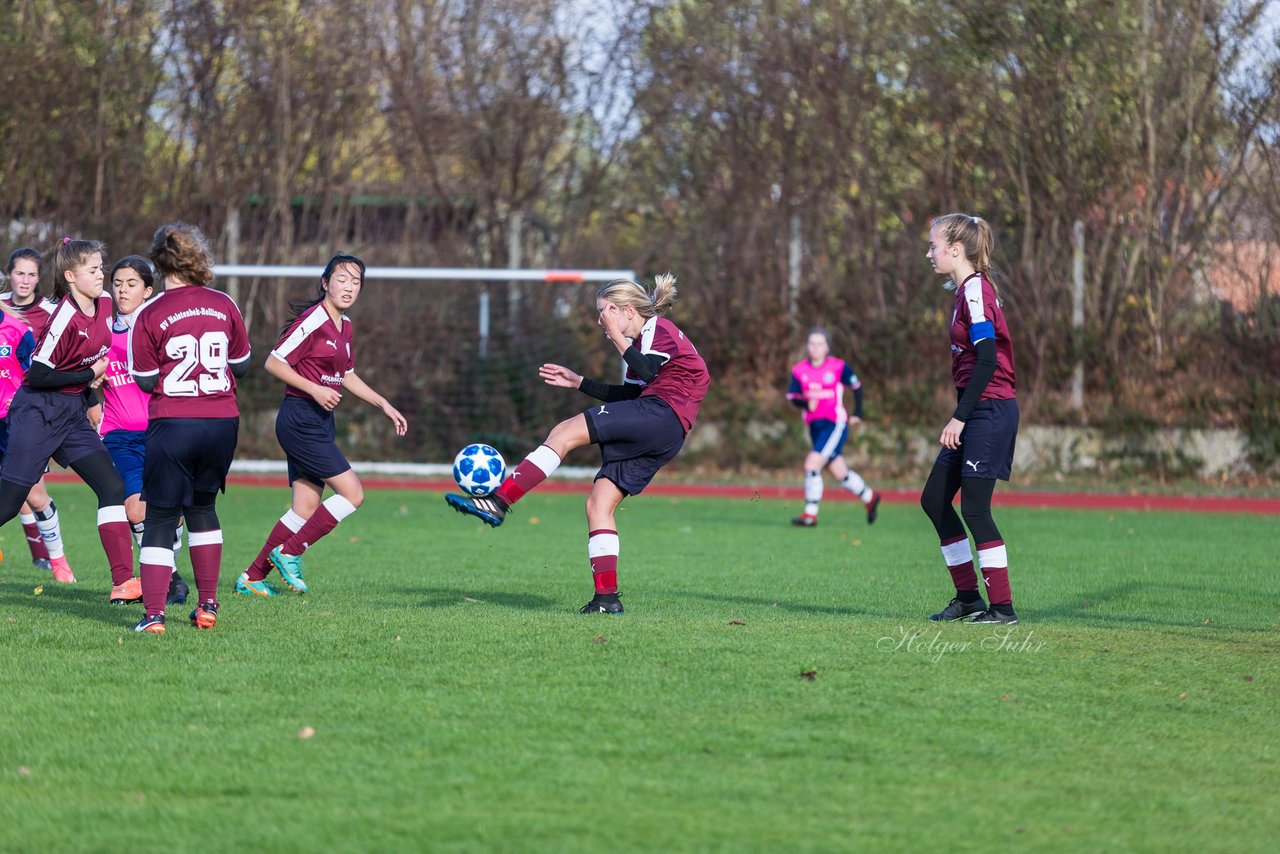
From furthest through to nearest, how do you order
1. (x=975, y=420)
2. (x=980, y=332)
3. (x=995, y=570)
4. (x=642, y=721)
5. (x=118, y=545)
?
(x=118, y=545)
(x=995, y=570)
(x=975, y=420)
(x=980, y=332)
(x=642, y=721)

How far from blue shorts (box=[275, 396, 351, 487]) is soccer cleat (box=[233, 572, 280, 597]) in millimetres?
706

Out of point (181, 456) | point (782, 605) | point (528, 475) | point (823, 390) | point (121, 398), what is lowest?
point (782, 605)

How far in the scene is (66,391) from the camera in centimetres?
746

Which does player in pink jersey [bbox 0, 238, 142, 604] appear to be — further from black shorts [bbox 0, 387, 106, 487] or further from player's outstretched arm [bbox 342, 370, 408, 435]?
player's outstretched arm [bbox 342, 370, 408, 435]

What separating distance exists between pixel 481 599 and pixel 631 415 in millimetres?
1705

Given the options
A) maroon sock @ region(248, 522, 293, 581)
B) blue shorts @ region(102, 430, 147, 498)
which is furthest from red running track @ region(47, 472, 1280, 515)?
blue shorts @ region(102, 430, 147, 498)

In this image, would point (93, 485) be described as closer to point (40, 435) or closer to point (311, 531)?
point (40, 435)

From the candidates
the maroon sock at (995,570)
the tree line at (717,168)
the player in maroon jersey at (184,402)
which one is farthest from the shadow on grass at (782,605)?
the tree line at (717,168)

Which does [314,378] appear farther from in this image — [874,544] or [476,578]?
[874,544]

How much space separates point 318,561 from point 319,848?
6.63 metres

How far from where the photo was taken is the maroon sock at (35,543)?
959 centimetres

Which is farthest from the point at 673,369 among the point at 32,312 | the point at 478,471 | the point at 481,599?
the point at 32,312

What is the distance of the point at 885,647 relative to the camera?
620 cm

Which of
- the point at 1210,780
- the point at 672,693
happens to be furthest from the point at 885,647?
the point at 1210,780
